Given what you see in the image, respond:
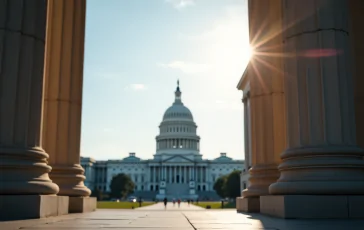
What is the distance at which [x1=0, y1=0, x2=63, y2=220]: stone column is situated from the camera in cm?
1491

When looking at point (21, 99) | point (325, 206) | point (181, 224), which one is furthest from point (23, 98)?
point (325, 206)

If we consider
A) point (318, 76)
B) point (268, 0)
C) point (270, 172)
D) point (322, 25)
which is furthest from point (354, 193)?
point (268, 0)

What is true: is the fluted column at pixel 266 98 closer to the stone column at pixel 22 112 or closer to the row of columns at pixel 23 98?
the row of columns at pixel 23 98

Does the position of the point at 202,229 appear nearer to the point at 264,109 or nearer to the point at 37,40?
the point at 37,40

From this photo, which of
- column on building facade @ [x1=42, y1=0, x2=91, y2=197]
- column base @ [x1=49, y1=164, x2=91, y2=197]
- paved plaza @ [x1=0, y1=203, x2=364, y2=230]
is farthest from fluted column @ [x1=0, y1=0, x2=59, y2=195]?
column on building facade @ [x1=42, y1=0, x2=91, y2=197]

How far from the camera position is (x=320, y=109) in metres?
15.7

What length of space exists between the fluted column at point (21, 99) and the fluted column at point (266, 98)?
37.9 feet

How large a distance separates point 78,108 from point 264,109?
31.5 feet

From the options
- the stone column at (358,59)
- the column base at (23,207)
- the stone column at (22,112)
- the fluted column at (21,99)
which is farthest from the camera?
the stone column at (358,59)

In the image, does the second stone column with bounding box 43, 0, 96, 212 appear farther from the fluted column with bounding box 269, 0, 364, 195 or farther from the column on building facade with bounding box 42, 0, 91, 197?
the fluted column with bounding box 269, 0, 364, 195

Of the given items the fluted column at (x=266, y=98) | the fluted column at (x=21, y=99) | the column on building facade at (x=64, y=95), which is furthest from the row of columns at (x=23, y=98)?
the fluted column at (x=266, y=98)

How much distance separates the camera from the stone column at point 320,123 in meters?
15.1

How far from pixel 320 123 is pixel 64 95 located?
12845 mm

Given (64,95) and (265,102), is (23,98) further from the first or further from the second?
(265,102)
